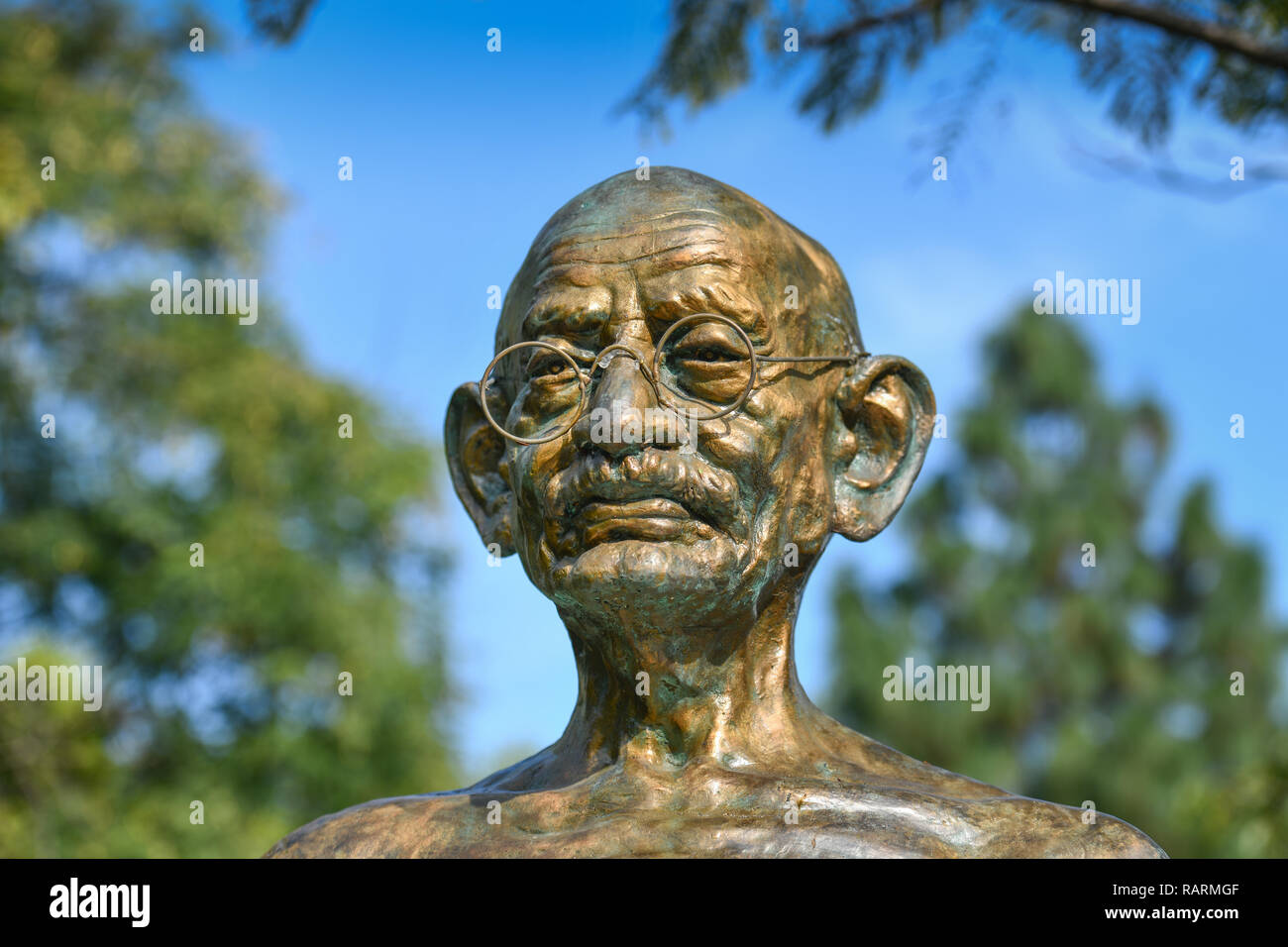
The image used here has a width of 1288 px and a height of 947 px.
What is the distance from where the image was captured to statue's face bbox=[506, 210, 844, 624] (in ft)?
11.9

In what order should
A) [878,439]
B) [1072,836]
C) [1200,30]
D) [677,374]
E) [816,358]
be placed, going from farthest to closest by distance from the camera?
[1200,30], [878,439], [816,358], [677,374], [1072,836]

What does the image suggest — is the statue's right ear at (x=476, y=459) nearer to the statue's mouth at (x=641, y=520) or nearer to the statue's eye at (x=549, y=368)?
the statue's eye at (x=549, y=368)

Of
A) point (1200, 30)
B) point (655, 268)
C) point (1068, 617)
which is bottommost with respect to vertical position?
point (1068, 617)

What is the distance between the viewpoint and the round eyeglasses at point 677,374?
3.73 metres

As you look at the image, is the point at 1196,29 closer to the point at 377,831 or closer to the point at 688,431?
the point at 688,431

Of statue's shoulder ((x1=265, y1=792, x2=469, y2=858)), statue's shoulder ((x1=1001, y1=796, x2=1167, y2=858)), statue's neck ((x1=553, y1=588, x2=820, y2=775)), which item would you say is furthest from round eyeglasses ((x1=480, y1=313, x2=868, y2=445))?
statue's shoulder ((x1=1001, y1=796, x2=1167, y2=858))

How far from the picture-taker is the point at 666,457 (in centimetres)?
364

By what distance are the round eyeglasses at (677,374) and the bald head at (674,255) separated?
67 millimetres

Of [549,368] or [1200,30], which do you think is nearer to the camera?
[549,368]

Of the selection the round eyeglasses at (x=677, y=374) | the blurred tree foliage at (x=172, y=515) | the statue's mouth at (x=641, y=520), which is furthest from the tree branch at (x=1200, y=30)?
the blurred tree foliage at (x=172, y=515)

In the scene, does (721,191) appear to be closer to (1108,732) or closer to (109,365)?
(109,365)

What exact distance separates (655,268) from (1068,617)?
52.2 ft

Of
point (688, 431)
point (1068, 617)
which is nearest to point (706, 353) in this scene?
point (688, 431)

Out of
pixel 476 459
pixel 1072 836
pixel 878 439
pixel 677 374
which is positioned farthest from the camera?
pixel 476 459
